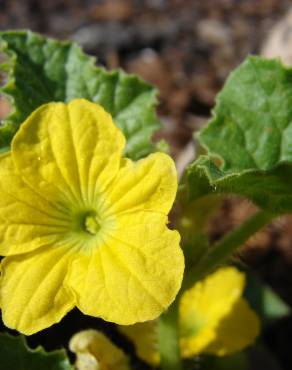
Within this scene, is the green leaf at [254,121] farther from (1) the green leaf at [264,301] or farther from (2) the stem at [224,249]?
(1) the green leaf at [264,301]

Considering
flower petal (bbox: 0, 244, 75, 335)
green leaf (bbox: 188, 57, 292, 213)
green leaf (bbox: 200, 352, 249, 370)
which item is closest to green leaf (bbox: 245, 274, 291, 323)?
green leaf (bbox: 200, 352, 249, 370)

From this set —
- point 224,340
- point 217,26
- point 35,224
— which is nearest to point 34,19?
point 217,26

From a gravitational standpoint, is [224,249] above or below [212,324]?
above

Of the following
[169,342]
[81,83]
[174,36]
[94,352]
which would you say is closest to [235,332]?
[169,342]

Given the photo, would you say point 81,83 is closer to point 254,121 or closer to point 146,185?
point 254,121

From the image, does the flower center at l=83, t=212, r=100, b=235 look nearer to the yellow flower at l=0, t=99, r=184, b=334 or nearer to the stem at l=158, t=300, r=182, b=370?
the yellow flower at l=0, t=99, r=184, b=334

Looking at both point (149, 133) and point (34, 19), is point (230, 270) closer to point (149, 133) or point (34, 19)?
point (149, 133)

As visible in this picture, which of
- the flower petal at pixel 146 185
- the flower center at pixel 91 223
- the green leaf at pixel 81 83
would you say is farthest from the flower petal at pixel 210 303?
the flower petal at pixel 146 185
